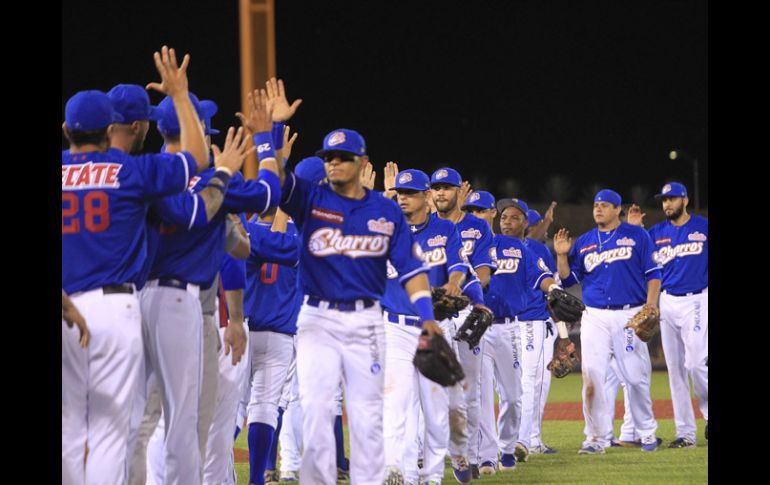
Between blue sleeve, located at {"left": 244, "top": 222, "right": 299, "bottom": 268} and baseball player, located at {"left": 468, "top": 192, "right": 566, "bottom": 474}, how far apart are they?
9.11 ft

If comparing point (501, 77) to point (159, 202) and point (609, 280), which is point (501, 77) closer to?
point (609, 280)

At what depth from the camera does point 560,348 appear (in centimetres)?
1180

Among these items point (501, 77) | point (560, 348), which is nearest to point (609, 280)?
point (560, 348)

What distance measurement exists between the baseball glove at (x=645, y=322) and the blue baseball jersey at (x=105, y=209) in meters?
6.76

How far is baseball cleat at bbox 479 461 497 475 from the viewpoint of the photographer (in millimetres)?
9628

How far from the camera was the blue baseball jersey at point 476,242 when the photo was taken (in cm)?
941

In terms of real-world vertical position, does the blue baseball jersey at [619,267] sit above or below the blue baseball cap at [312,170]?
below

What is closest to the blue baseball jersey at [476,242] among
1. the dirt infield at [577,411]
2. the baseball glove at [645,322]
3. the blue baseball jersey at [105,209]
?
the baseball glove at [645,322]

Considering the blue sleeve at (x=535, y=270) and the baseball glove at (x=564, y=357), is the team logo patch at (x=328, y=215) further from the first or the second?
the baseball glove at (x=564, y=357)

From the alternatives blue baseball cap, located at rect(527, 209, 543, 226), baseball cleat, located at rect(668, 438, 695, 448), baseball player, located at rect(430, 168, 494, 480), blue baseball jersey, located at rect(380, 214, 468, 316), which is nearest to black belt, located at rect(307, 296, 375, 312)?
blue baseball jersey, located at rect(380, 214, 468, 316)

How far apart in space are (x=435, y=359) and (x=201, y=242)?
150cm

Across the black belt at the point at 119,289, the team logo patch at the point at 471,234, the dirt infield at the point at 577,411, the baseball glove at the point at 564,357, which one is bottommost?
the dirt infield at the point at 577,411

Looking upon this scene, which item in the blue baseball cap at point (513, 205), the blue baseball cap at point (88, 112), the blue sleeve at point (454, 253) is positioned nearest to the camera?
the blue baseball cap at point (88, 112)

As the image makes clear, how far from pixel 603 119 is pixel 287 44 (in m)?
19.2
